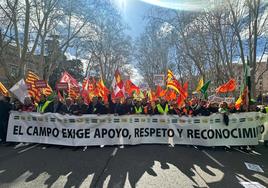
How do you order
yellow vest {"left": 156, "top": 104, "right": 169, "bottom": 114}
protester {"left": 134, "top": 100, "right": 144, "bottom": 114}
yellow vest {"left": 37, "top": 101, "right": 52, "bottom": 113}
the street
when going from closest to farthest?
the street, yellow vest {"left": 37, "top": 101, "right": 52, "bottom": 113}, yellow vest {"left": 156, "top": 104, "right": 169, "bottom": 114}, protester {"left": 134, "top": 100, "right": 144, "bottom": 114}

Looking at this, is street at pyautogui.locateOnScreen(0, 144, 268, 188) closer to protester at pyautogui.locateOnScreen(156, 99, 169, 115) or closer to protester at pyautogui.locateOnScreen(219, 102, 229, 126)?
protester at pyautogui.locateOnScreen(219, 102, 229, 126)

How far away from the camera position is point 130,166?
714 centimetres

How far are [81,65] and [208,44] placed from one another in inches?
1424

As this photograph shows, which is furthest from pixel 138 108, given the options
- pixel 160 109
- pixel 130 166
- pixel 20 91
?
pixel 20 91

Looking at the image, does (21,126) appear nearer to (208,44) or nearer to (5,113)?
(5,113)

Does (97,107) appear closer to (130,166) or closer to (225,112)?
(130,166)

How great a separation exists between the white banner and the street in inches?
11.0

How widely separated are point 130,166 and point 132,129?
9.40 ft

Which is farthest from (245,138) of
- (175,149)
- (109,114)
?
(109,114)

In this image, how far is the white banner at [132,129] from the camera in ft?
31.8

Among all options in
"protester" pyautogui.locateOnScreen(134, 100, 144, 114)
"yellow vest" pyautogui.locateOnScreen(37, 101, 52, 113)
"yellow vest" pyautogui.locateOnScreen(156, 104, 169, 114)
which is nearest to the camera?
"yellow vest" pyautogui.locateOnScreen(37, 101, 52, 113)

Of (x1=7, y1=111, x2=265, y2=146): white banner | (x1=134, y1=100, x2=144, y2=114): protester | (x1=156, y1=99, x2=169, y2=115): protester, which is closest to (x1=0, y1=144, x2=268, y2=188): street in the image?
(x1=7, y1=111, x2=265, y2=146): white banner

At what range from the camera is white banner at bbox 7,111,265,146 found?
9688mm

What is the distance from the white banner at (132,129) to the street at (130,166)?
0.28 meters
